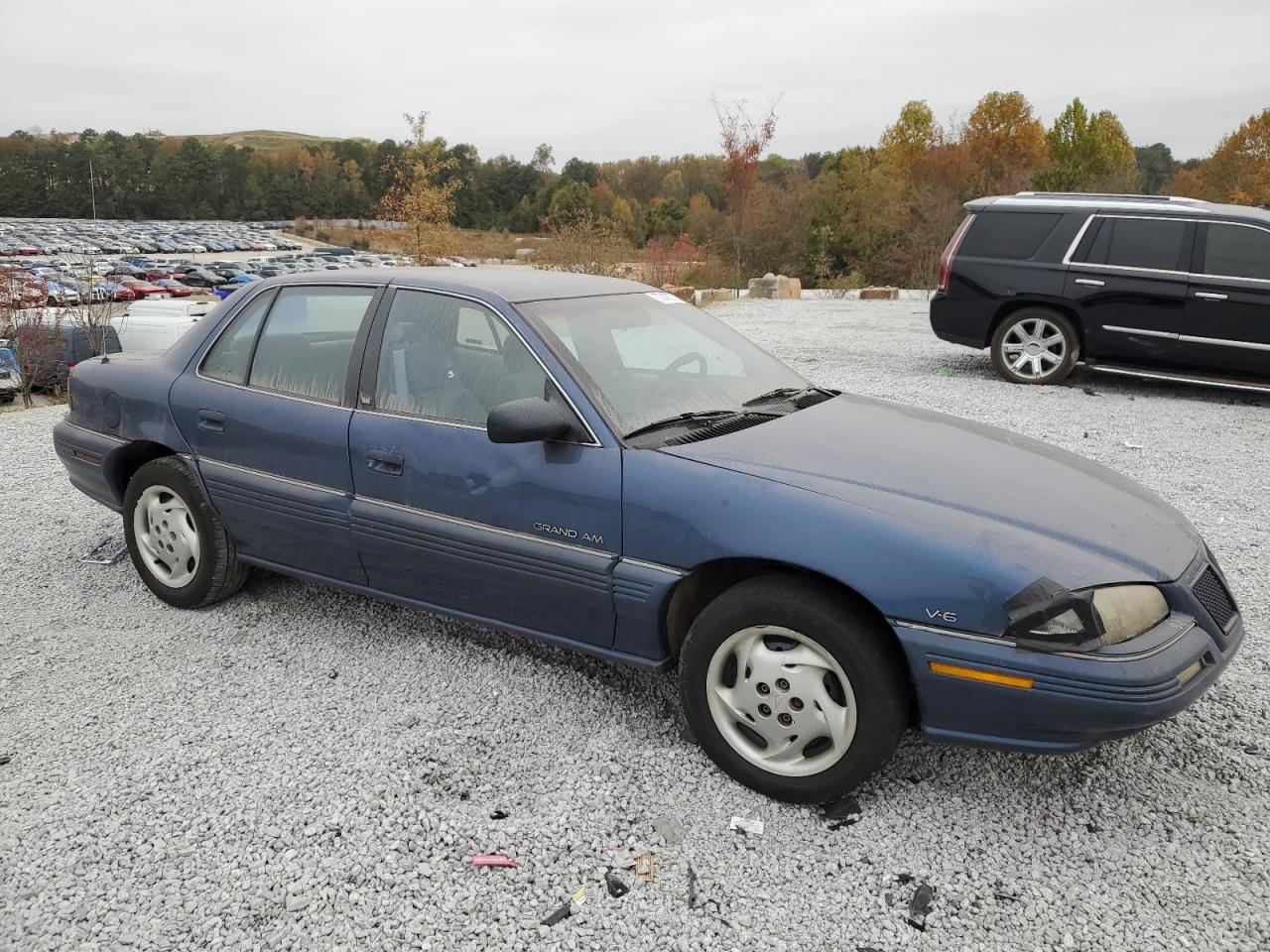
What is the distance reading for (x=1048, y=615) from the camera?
2359mm

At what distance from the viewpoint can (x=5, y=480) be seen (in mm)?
6566

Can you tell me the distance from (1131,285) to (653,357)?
285 inches

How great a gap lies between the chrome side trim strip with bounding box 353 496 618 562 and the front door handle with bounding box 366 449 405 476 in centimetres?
12

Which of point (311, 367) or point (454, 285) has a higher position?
point (454, 285)

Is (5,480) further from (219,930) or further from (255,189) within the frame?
(255,189)

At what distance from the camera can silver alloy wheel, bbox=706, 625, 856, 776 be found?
2.61 meters

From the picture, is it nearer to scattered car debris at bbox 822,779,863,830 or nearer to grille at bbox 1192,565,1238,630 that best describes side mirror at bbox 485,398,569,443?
scattered car debris at bbox 822,779,863,830

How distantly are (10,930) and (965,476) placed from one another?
9.65 ft

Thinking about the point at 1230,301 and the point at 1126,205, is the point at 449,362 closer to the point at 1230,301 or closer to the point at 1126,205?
the point at 1230,301

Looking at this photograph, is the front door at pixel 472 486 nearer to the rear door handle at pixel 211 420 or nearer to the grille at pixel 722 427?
the grille at pixel 722 427

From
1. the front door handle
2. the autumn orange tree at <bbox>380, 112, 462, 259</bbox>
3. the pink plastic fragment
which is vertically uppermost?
the autumn orange tree at <bbox>380, 112, 462, 259</bbox>

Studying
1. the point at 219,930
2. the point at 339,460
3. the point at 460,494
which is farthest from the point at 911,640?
the point at 339,460

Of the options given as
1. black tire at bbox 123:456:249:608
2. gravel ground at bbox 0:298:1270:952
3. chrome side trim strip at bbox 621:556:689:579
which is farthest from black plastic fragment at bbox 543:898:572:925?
black tire at bbox 123:456:249:608

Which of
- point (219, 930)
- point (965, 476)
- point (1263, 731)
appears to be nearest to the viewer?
point (219, 930)
